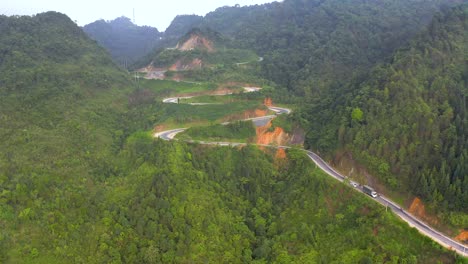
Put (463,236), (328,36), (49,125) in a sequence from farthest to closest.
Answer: (328,36)
(49,125)
(463,236)

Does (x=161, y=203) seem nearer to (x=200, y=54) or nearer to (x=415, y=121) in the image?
(x=415, y=121)

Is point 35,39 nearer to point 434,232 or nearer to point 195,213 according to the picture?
point 195,213

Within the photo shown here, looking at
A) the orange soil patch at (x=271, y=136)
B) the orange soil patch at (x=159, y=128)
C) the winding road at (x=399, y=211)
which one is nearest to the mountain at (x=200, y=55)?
the orange soil patch at (x=159, y=128)

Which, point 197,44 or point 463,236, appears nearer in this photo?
point 463,236

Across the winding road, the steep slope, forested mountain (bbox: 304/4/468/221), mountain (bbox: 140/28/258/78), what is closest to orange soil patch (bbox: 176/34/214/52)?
mountain (bbox: 140/28/258/78)

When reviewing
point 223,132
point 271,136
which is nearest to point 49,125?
point 223,132

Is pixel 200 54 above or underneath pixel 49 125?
above

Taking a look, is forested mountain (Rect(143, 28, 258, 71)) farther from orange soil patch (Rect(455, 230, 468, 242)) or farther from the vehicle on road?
orange soil patch (Rect(455, 230, 468, 242))

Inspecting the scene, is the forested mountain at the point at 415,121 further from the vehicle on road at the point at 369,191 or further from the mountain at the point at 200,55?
the mountain at the point at 200,55
